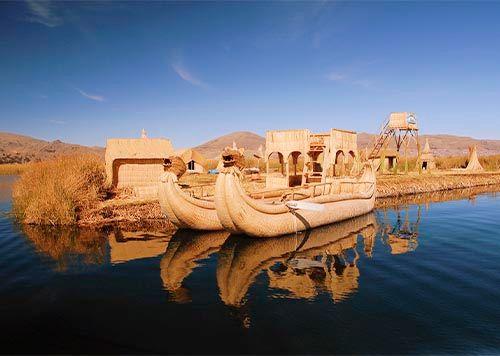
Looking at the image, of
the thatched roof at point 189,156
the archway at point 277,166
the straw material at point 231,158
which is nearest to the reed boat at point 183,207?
the straw material at point 231,158

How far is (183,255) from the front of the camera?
36.5 ft

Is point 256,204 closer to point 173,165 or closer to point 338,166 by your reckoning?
point 173,165

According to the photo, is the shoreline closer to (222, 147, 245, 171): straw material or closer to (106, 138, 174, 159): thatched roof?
(106, 138, 174, 159): thatched roof

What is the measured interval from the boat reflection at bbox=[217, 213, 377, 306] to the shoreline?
5500 millimetres

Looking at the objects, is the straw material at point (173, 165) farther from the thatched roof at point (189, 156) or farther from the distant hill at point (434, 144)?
the distant hill at point (434, 144)

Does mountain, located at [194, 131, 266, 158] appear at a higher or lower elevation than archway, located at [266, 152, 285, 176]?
higher

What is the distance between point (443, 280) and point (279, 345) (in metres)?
5.67

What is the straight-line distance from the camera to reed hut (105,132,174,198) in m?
21.5

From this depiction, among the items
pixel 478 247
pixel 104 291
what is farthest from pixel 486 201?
pixel 104 291

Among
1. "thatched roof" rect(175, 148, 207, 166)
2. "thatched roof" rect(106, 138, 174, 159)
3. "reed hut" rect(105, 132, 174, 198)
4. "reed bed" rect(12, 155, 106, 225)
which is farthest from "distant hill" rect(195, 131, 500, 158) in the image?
"reed bed" rect(12, 155, 106, 225)

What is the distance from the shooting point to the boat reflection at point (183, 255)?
838 centimetres

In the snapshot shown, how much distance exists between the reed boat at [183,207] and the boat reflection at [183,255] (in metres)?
0.43

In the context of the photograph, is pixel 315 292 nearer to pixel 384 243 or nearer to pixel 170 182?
pixel 384 243

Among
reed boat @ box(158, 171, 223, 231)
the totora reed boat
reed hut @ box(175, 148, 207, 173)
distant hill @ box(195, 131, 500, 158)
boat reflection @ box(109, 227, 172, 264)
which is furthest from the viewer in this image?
distant hill @ box(195, 131, 500, 158)
